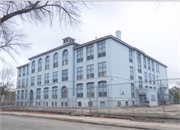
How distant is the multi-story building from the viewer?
2841 cm

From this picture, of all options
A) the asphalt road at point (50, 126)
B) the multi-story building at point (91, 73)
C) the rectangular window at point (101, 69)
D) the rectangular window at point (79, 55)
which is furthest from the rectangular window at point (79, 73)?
the asphalt road at point (50, 126)

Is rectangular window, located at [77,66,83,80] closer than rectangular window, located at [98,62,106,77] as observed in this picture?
No

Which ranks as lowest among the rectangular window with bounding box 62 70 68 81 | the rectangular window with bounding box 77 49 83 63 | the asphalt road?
the asphalt road

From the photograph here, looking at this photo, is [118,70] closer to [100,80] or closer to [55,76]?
[100,80]

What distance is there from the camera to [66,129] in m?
9.71

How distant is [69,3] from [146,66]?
35440 millimetres

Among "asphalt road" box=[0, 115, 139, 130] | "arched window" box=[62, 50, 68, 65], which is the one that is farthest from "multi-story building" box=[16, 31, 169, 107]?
"asphalt road" box=[0, 115, 139, 130]

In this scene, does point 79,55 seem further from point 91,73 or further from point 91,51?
point 91,73

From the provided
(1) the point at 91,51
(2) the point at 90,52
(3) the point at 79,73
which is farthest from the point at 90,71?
(1) the point at 91,51

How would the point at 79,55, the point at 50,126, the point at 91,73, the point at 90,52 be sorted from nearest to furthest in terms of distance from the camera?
the point at 50,126 → the point at 91,73 → the point at 90,52 → the point at 79,55

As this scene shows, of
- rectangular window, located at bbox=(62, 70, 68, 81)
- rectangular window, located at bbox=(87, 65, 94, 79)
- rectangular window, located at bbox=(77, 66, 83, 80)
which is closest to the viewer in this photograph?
rectangular window, located at bbox=(87, 65, 94, 79)

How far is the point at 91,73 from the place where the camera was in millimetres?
31750

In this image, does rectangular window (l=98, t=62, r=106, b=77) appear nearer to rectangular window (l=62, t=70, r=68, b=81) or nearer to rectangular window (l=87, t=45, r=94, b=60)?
rectangular window (l=87, t=45, r=94, b=60)

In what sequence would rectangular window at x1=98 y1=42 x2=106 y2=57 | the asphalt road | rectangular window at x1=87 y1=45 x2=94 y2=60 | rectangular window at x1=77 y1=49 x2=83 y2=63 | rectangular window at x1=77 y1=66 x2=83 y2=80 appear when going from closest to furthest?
the asphalt road, rectangular window at x1=98 y1=42 x2=106 y2=57, rectangular window at x1=87 y1=45 x2=94 y2=60, rectangular window at x1=77 y1=66 x2=83 y2=80, rectangular window at x1=77 y1=49 x2=83 y2=63
